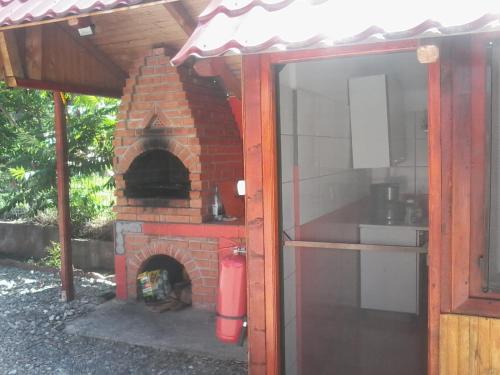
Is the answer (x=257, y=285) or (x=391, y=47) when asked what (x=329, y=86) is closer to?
(x=391, y=47)

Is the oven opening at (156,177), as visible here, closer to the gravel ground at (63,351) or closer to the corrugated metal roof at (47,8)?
the gravel ground at (63,351)

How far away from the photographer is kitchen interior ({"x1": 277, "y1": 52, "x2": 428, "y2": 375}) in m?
3.84

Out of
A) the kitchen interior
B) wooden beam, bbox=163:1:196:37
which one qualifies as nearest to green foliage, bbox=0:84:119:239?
wooden beam, bbox=163:1:196:37

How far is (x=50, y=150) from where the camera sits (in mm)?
7168

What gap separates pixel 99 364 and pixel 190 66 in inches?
125

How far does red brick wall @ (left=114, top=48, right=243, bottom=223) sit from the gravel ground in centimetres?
136

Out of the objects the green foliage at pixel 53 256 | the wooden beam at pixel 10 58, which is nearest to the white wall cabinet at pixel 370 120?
the wooden beam at pixel 10 58

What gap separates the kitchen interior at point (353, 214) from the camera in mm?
3838

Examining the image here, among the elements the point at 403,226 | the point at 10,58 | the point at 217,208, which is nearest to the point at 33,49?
the point at 10,58

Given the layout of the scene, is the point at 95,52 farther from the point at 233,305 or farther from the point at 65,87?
the point at 233,305

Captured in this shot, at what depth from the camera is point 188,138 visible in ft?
18.0

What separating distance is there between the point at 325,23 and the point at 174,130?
→ 11.0 feet

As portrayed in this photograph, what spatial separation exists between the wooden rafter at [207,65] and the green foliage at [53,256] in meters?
4.86

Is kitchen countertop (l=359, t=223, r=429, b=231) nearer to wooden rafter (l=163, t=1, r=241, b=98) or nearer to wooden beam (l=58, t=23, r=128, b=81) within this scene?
wooden rafter (l=163, t=1, r=241, b=98)
